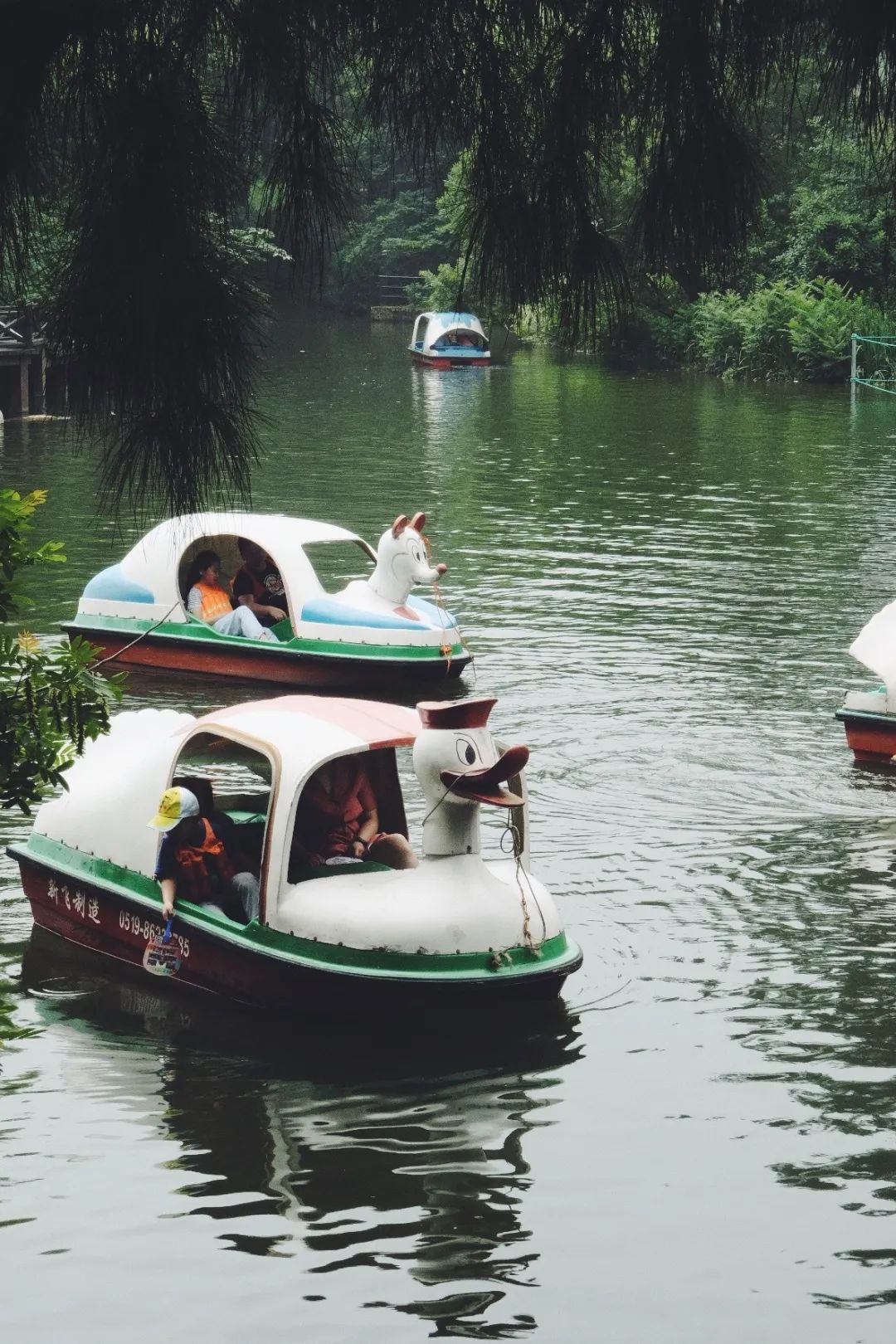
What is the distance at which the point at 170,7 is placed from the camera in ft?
17.5

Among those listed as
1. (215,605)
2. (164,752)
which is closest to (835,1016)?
(164,752)

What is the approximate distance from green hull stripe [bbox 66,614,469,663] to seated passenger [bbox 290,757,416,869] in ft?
22.9

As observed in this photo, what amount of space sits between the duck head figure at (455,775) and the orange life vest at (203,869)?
1407mm

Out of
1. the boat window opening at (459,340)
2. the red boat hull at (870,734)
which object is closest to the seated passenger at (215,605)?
the red boat hull at (870,734)

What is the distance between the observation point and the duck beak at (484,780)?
10227 millimetres

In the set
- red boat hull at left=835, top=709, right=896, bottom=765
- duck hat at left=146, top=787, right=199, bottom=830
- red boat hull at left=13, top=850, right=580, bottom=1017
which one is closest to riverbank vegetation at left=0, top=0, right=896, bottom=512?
red boat hull at left=13, top=850, right=580, bottom=1017

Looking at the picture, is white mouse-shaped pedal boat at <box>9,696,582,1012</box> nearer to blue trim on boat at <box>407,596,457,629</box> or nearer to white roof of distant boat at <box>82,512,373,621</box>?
white roof of distant boat at <box>82,512,373,621</box>

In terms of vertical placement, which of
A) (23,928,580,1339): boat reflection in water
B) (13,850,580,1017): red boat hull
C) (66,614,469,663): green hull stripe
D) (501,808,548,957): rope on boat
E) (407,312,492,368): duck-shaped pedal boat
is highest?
(407,312,492,368): duck-shaped pedal boat

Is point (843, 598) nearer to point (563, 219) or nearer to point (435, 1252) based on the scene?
point (435, 1252)

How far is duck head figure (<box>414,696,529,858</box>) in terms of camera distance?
33.8 feet

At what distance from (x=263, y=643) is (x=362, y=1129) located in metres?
9.65

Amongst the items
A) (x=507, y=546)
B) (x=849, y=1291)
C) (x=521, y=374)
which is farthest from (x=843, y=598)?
(x=521, y=374)

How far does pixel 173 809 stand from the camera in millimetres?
10961

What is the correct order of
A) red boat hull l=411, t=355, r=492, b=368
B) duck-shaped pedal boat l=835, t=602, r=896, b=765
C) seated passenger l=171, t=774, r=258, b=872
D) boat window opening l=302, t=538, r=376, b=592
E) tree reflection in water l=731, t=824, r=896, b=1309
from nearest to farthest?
tree reflection in water l=731, t=824, r=896, b=1309 < seated passenger l=171, t=774, r=258, b=872 < duck-shaped pedal boat l=835, t=602, r=896, b=765 < boat window opening l=302, t=538, r=376, b=592 < red boat hull l=411, t=355, r=492, b=368
